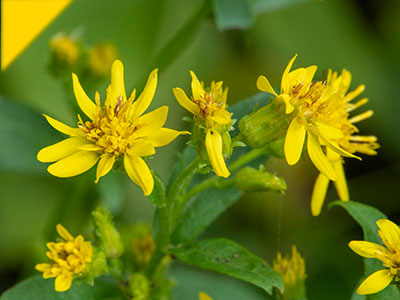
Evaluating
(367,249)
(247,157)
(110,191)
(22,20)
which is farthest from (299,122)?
(22,20)

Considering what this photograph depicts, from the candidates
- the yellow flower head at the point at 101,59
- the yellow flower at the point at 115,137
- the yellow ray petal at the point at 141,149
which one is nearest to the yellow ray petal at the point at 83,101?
the yellow flower at the point at 115,137

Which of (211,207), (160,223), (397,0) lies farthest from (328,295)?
(397,0)

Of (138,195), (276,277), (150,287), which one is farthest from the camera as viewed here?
(138,195)

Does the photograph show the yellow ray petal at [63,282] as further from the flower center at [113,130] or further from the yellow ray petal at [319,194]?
the yellow ray petal at [319,194]

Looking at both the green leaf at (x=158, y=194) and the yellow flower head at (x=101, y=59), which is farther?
the yellow flower head at (x=101, y=59)

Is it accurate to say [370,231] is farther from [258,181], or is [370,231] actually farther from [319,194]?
[258,181]

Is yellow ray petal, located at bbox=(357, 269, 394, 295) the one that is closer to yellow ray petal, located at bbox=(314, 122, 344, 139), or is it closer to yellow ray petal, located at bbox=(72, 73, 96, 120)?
yellow ray petal, located at bbox=(314, 122, 344, 139)

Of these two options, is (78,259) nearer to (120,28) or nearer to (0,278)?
(0,278)
